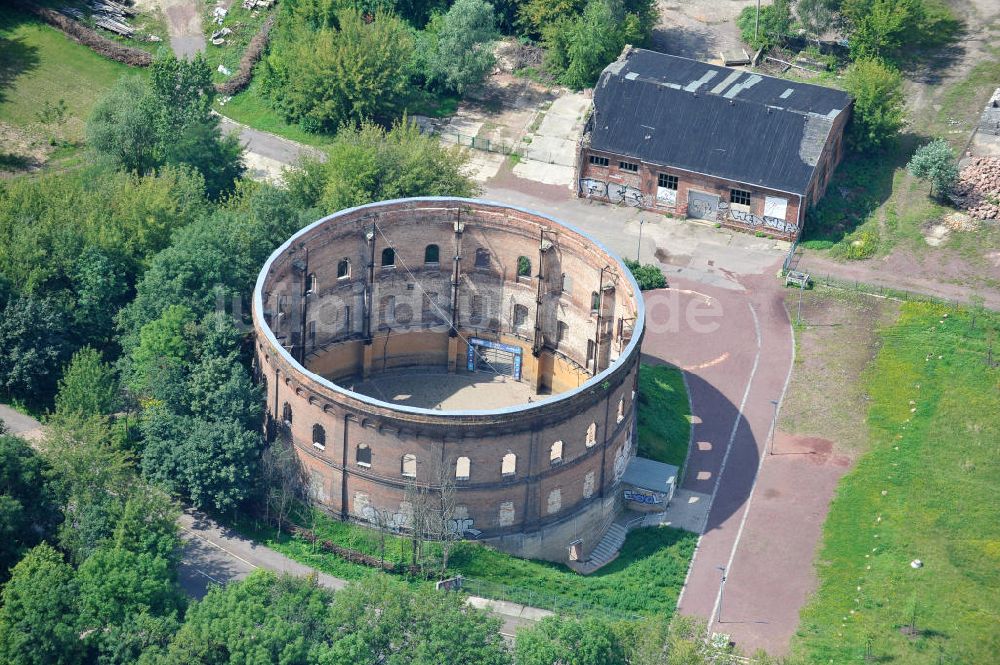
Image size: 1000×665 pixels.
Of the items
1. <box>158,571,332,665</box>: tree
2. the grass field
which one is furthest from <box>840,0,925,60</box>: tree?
<box>158,571,332,665</box>: tree

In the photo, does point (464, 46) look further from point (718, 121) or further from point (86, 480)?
point (86, 480)

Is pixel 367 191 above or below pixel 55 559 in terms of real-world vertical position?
above

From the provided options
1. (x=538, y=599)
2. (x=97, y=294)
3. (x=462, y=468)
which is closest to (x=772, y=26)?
(x=462, y=468)

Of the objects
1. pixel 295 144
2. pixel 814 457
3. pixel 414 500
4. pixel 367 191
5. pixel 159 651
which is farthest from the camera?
pixel 295 144

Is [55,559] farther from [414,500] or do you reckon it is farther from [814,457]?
[814,457]

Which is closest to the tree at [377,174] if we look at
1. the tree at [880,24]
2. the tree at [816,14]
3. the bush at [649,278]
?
the bush at [649,278]

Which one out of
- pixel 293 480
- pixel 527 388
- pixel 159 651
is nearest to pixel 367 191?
pixel 527 388
